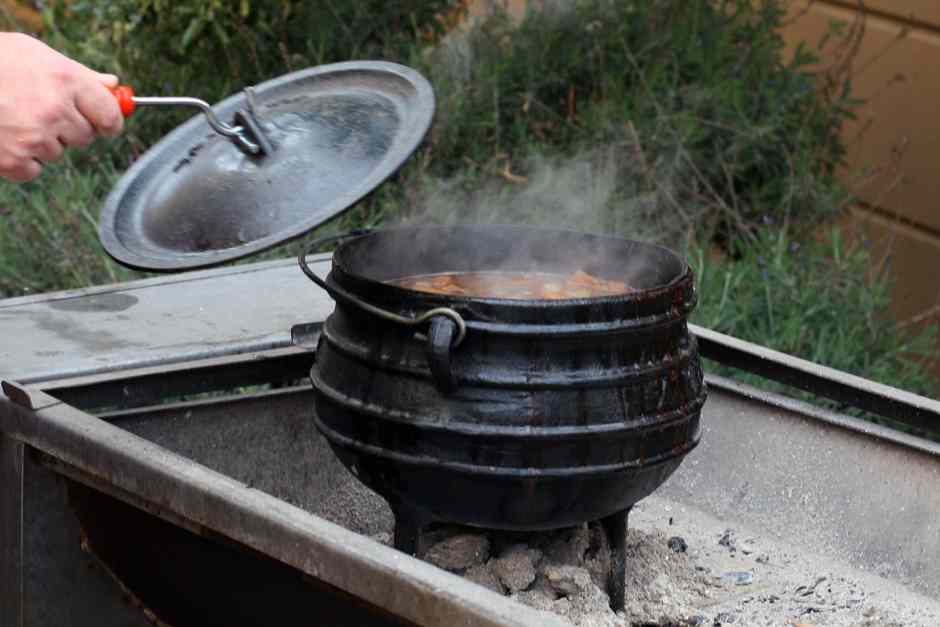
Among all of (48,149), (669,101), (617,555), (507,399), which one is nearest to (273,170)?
(48,149)

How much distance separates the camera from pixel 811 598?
3021 mm

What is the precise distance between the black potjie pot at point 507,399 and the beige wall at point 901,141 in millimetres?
3339

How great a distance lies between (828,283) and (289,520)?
316 cm

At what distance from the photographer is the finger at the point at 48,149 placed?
2.51m

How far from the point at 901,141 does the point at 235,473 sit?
11.8ft

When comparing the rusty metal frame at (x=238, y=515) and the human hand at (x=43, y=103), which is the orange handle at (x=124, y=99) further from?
the rusty metal frame at (x=238, y=515)

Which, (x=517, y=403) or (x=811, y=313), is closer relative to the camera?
(x=517, y=403)

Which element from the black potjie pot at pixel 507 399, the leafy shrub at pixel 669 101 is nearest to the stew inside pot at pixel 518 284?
the black potjie pot at pixel 507 399

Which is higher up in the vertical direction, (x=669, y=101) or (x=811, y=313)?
(x=669, y=101)

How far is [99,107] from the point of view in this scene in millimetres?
2502

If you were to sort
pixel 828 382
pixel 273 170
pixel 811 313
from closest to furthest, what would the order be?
pixel 273 170 → pixel 828 382 → pixel 811 313

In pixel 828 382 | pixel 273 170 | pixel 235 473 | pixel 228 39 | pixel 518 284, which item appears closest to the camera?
Result: pixel 273 170

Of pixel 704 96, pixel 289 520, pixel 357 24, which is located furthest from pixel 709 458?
pixel 357 24

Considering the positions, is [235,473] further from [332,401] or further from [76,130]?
A: [76,130]
